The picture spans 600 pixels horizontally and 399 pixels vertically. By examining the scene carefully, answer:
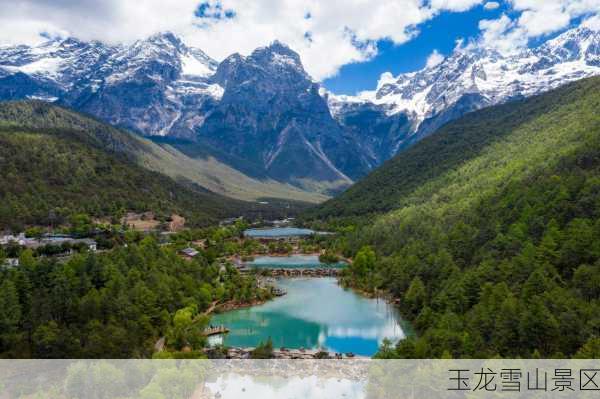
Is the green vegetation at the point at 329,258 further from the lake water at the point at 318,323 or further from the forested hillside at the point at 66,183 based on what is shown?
the forested hillside at the point at 66,183

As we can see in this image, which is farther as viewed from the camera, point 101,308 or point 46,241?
point 46,241

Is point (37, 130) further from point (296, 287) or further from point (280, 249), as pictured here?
point (296, 287)

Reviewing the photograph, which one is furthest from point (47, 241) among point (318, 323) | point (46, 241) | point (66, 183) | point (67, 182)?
point (318, 323)

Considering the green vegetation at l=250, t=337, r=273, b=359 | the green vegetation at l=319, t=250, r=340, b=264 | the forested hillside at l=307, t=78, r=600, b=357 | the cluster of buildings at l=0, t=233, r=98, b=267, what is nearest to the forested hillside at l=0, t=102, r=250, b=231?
the cluster of buildings at l=0, t=233, r=98, b=267

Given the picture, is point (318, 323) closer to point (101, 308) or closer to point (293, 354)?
point (293, 354)

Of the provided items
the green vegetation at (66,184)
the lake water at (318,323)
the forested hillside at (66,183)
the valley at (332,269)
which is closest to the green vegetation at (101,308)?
the valley at (332,269)

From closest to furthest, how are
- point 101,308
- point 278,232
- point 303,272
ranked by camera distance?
1. point 101,308
2. point 303,272
3. point 278,232

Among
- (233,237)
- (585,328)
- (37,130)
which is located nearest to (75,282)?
(585,328)
